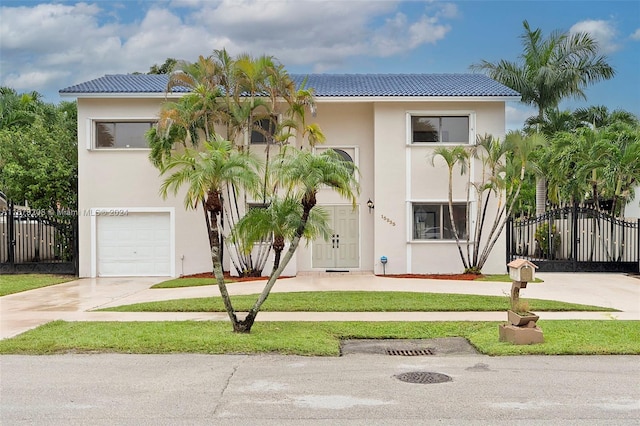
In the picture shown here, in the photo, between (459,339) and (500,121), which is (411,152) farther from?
(459,339)

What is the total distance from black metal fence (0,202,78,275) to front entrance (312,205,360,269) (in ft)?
25.7

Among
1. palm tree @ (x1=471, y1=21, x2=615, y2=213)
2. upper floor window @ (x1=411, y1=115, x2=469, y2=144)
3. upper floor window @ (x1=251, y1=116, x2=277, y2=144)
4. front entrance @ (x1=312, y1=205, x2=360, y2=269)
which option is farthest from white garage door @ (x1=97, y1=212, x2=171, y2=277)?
palm tree @ (x1=471, y1=21, x2=615, y2=213)

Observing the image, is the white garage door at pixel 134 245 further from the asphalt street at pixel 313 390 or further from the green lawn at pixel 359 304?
the asphalt street at pixel 313 390

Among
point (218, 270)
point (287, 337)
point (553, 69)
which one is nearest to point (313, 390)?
point (287, 337)

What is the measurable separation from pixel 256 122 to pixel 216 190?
9.82 meters

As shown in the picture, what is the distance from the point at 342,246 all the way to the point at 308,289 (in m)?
4.82

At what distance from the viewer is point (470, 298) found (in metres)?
14.2

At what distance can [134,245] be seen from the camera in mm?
20375

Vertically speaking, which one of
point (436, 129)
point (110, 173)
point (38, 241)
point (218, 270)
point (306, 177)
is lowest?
point (38, 241)

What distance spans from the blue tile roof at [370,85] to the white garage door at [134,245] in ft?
13.2

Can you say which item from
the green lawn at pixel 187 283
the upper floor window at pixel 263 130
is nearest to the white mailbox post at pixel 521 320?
the green lawn at pixel 187 283

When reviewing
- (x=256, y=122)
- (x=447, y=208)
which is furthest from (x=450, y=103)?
(x=256, y=122)

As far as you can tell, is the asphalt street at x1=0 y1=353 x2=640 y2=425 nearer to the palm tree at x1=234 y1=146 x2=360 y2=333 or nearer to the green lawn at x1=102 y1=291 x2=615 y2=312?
the palm tree at x1=234 y1=146 x2=360 y2=333

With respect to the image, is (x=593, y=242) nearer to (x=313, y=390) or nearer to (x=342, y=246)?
(x=342, y=246)
